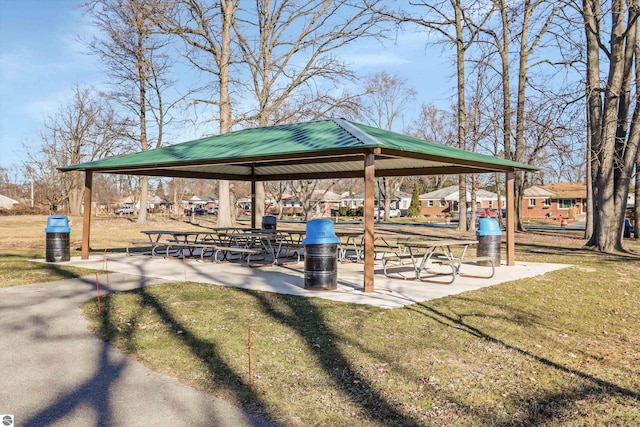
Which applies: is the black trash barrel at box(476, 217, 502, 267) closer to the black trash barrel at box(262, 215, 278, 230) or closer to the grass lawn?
the grass lawn

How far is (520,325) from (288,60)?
70.5 feet

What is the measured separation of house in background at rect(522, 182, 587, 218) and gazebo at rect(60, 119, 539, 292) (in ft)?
152

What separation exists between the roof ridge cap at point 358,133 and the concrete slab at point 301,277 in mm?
2402

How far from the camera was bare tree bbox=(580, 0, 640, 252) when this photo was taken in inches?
622

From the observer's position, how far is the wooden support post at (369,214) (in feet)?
27.7

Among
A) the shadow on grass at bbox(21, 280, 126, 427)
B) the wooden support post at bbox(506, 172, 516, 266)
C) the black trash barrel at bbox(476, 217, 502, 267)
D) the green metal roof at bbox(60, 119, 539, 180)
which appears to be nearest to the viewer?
the shadow on grass at bbox(21, 280, 126, 427)

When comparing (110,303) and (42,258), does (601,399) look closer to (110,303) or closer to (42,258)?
(110,303)

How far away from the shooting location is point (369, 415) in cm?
390

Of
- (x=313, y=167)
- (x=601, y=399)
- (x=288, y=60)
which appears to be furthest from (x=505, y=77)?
(x=601, y=399)

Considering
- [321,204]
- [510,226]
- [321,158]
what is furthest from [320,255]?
[321,204]

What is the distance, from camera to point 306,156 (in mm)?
9102

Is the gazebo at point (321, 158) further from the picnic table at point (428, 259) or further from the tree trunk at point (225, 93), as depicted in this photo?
the tree trunk at point (225, 93)

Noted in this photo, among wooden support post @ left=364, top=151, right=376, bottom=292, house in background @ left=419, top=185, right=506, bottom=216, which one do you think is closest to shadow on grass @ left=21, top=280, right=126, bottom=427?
wooden support post @ left=364, top=151, right=376, bottom=292

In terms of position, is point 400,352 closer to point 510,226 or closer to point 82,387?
point 82,387
